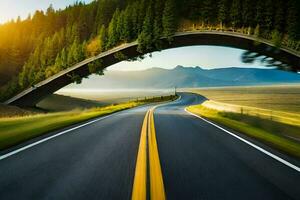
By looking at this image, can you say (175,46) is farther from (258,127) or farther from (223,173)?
(223,173)

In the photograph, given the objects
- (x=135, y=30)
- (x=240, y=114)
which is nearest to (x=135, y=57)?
(x=135, y=30)

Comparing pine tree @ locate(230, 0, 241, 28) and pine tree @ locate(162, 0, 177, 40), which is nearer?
pine tree @ locate(230, 0, 241, 28)

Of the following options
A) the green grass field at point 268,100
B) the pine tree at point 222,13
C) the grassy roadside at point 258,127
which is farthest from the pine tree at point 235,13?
the grassy roadside at point 258,127

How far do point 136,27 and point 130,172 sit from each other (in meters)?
58.1

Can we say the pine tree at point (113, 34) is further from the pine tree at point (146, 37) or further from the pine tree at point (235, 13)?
the pine tree at point (235, 13)

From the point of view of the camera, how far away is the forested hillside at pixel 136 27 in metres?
52.2

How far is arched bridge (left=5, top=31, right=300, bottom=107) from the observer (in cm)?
5241

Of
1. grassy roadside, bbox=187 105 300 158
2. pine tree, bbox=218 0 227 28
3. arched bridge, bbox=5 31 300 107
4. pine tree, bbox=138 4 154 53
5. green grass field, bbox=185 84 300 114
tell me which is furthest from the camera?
pine tree, bbox=138 4 154 53

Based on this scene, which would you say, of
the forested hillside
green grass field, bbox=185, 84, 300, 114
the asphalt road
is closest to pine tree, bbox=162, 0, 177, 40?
the forested hillside

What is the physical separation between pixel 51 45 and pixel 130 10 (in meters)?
22.1

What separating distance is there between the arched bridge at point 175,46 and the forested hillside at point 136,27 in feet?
4.95

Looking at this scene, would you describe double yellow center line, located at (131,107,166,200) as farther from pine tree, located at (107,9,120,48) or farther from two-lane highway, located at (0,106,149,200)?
pine tree, located at (107,9,120,48)

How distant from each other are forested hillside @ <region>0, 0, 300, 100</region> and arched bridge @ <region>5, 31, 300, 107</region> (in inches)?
59.4

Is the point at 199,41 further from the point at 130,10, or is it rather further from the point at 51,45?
the point at 51,45
